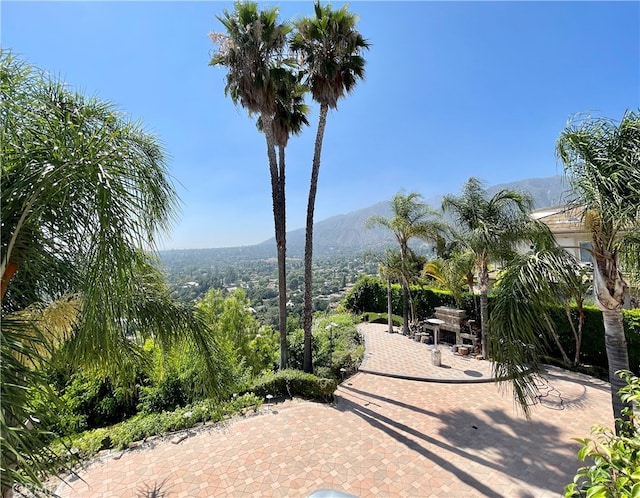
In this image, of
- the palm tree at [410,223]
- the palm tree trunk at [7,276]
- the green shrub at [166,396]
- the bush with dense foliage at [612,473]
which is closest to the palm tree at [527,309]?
the bush with dense foliage at [612,473]

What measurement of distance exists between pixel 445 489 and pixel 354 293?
17413 millimetres

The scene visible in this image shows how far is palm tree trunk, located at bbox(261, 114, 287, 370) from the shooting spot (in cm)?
1056

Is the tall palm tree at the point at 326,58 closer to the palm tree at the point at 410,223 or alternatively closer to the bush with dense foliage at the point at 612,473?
the palm tree at the point at 410,223

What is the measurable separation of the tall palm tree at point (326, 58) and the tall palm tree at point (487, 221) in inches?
228

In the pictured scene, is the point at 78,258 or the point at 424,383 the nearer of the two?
the point at 78,258

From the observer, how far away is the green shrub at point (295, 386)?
363 inches

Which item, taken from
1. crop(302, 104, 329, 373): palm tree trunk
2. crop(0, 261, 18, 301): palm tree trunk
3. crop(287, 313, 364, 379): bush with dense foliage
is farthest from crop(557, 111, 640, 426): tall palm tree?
crop(287, 313, 364, 379): bush with dense foliage

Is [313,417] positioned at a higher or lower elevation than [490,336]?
lower

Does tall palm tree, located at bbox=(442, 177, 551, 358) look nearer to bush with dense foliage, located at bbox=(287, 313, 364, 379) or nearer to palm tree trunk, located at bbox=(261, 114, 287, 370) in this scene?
bush with dense foliage, located at bbox=(287, 313, 364, 379)

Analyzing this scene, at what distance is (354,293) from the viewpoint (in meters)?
22.7

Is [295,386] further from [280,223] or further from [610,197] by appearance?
[610,197]

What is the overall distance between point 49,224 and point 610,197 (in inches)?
259

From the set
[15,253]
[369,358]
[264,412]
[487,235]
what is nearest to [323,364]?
[369,358]

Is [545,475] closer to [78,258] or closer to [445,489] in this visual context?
[445,489]
